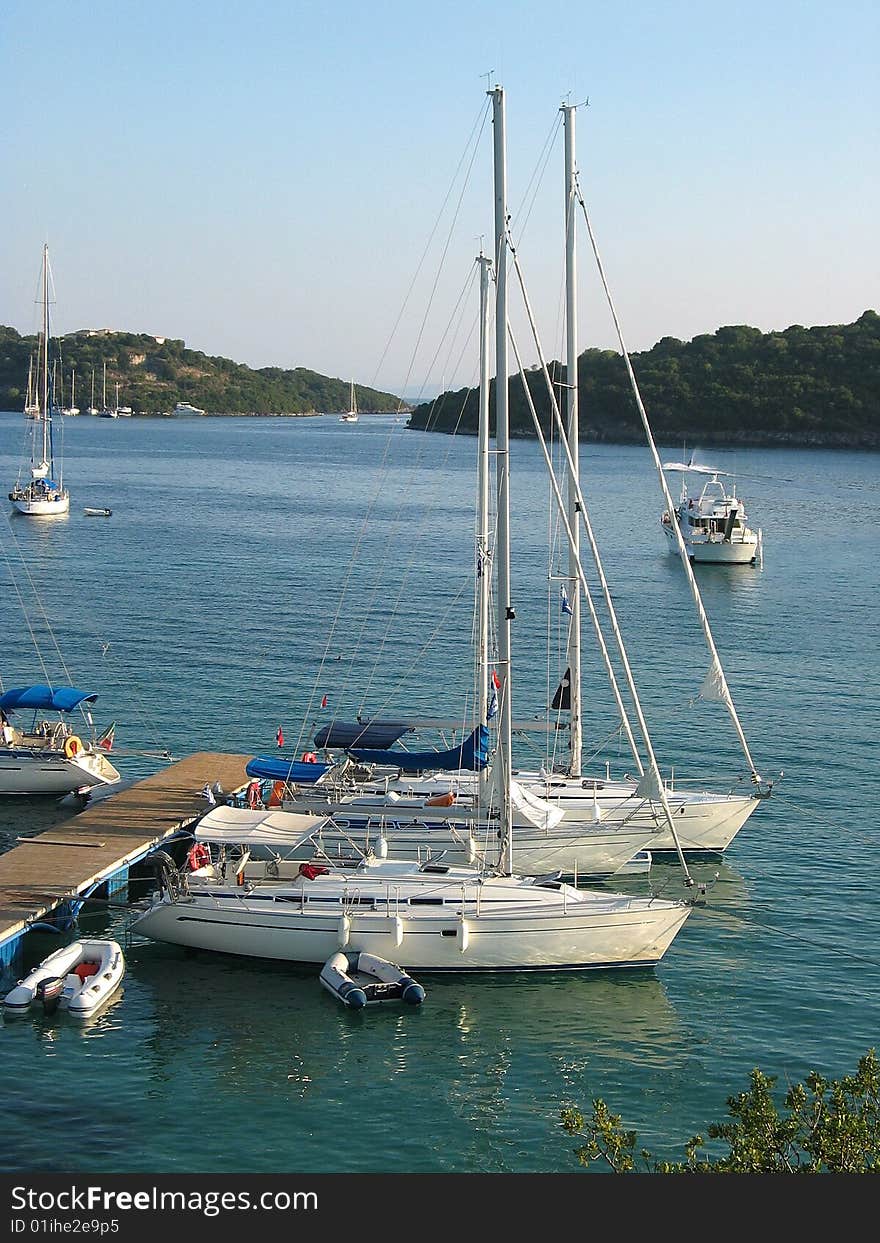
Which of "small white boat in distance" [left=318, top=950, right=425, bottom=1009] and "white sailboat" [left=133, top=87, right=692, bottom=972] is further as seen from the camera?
"white sailboat" [left=133, top=87, right=692, bottom=972]

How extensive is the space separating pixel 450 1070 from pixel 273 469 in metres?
164

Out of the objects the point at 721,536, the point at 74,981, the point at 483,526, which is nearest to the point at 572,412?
the point at 483,526

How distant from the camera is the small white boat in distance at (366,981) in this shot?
27797 mm

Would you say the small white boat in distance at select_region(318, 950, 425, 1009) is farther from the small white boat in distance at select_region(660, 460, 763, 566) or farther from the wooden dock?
the small white boat in distance at select_region(660, 460, 763, 566)

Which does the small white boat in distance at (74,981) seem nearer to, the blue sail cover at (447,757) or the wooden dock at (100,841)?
the wooden dock at (100,841)

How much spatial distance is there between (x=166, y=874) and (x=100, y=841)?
171 inches

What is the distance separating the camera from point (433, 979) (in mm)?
29266

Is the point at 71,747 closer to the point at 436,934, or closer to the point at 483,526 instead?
the point at 483,526

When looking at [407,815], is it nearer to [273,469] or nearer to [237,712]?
[237,712]

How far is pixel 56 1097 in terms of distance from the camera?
2412 cm

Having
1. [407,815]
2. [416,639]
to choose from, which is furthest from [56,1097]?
[416,639]

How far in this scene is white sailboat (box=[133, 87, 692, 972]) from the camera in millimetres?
29062

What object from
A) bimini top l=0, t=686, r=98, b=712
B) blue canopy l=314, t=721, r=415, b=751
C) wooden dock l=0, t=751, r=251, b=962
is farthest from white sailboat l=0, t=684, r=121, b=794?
blue canopy l=314, t=721, r=415, b=751

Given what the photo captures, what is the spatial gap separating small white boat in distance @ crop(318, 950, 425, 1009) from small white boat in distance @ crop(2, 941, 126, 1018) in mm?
4218
